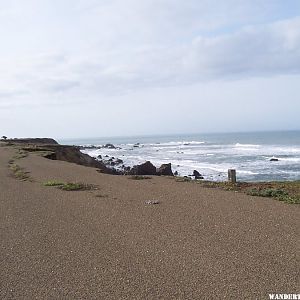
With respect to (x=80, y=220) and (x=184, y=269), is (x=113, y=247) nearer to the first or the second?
(x=184, y=269)

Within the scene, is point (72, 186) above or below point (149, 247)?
above

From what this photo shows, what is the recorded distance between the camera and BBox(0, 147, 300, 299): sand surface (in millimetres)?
4078

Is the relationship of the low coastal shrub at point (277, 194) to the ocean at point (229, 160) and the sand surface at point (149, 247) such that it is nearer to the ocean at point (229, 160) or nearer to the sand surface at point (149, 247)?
the sand surface at point (149, 247)

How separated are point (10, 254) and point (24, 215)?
2.57m

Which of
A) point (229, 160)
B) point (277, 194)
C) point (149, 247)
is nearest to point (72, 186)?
point (277, 194)

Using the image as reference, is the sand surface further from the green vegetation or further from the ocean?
the ocean

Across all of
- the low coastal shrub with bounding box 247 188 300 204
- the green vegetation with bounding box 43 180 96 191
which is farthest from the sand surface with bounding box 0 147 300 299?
the green vegetation with bounding box 43 180 96 191

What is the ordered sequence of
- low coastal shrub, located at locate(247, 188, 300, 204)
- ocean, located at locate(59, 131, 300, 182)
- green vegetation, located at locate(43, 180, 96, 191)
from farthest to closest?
1. ocean, located at locate(59, 131, 300, 182)
2. green vegetation, located at locate(43, 180, 96, 191)
3. low coastal shrub, located at locate(247, 188, 300, 204)

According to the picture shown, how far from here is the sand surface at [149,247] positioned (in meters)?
4.08

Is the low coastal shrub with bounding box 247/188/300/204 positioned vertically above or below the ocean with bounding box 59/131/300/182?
above

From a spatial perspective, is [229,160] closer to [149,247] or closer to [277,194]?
[277,194]

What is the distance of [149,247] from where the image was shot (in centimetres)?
541

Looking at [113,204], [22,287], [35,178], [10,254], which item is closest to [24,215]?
[113,204]

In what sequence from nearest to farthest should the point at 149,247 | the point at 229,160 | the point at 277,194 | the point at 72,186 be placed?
the point at 149,247, the point at 277,194, the point at 72,186, the point at 229,160
